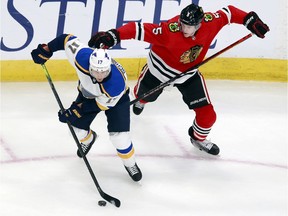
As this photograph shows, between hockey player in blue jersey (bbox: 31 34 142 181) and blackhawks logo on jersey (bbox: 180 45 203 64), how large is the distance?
1.42ft

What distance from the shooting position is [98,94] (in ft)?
10.1

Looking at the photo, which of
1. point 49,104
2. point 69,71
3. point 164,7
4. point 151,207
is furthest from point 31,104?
point 151,207

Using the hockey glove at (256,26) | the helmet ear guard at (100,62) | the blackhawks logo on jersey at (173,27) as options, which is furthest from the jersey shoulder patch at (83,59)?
the hockey glove at (256,26)

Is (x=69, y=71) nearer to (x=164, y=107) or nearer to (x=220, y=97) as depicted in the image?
(x=164, y=107)

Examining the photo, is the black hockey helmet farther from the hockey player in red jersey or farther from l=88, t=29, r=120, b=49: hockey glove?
l=88, t=29, r=120, b=49: hockey glove

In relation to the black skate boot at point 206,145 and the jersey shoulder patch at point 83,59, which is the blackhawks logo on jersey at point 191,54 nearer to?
the black skate boot at point 206,145

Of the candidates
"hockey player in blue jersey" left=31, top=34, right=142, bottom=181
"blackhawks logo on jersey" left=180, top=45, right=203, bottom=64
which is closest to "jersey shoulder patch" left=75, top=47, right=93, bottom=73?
"hockey player in blue jersey" left=31, top=34, right=142, bottom=181

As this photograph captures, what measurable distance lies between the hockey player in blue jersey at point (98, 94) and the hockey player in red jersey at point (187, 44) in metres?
0.14

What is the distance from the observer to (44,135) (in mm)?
3857

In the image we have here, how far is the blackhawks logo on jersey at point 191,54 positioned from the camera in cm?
343

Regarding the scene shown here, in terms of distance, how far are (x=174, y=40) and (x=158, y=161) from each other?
725mm

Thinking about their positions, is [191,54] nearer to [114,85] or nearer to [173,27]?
[173,27]

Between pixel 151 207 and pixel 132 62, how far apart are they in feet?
5.80

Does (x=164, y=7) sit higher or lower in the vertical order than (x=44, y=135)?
higher
